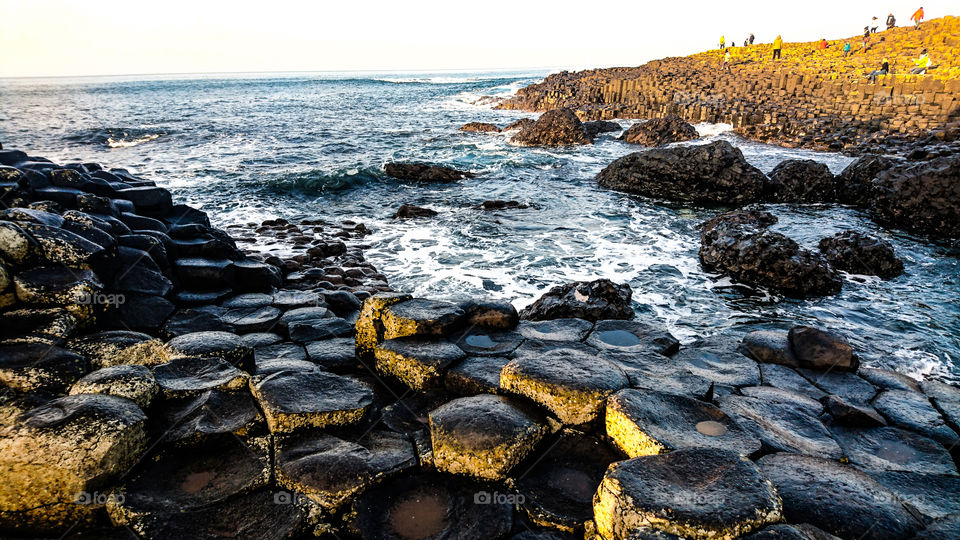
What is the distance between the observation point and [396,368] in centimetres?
386

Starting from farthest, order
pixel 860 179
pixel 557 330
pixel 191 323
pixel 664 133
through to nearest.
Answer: pixel 664 133 → pixel 860 179 → pixel 191 323 → pixel 557 330

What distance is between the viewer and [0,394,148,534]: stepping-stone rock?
2449 mm

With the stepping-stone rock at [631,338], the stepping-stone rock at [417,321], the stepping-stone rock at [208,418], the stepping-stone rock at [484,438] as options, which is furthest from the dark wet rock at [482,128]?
the stepping-stone rock at [484,438]

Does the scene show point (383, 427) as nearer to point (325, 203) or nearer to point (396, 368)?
point (396, 368)

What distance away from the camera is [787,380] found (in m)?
4.34

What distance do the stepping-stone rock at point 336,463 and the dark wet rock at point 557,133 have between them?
20.6 metres

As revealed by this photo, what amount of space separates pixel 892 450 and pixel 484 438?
3131 millimetres

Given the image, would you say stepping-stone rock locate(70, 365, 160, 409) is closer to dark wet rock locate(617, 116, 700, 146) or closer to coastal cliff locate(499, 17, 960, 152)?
dark wet rock locate(617, 116, 700, 146)

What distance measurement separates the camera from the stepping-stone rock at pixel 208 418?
2930mm

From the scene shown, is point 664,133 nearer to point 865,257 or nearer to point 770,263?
point 865,257

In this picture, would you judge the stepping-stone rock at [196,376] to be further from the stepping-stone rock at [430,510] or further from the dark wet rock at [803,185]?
the dark wet rock at [803,185]

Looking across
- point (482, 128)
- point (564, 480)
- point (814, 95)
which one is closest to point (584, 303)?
point (564, 480)

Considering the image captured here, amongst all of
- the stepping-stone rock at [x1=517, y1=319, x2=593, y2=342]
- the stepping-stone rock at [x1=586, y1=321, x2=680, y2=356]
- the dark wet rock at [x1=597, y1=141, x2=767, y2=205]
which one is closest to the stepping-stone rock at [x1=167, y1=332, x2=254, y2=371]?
the stepping-stone rock at [x1=517, y1=319, x2=593, y2=342]

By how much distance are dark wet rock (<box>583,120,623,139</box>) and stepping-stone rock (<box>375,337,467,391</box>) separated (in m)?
21.7
